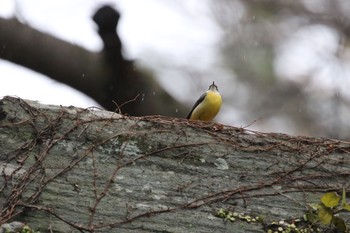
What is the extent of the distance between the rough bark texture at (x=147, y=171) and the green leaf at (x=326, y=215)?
152mm

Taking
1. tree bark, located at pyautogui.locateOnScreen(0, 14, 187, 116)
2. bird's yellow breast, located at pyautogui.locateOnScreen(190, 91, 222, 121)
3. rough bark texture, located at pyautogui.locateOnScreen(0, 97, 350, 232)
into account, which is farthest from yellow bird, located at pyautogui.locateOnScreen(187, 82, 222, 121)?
rough bark texture, located at pyautogui.locateOnScreen(0, 97, 350, 232)

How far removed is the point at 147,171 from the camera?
5445 mm

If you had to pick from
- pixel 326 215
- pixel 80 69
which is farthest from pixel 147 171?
pixel 80 69

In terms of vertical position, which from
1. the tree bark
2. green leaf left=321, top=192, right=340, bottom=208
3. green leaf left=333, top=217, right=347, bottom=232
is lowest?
green leaf left=333, top=217, right=347, bottom=232

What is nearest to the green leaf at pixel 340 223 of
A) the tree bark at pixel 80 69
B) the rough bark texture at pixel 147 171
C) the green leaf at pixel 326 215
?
the green leaf at pixel 326 215

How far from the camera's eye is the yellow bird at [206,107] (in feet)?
26.0

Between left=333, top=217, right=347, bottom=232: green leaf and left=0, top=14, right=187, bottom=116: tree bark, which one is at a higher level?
left=0, top=14, right=187, bottom=116: tree bark

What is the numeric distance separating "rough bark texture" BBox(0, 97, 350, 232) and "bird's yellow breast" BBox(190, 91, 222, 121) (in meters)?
2.05

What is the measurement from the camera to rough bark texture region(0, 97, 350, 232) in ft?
16.7

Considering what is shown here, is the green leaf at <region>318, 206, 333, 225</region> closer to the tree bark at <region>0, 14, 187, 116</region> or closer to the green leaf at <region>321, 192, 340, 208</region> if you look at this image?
the green leaf at <region>321, 192, 340, 208</region>

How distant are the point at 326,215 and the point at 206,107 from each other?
2.81 metres

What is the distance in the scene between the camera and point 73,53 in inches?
303

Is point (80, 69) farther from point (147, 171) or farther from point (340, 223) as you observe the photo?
point (340, 223)

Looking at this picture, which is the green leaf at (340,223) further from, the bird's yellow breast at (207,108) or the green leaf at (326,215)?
the bird's yellow breast at (207,108)
